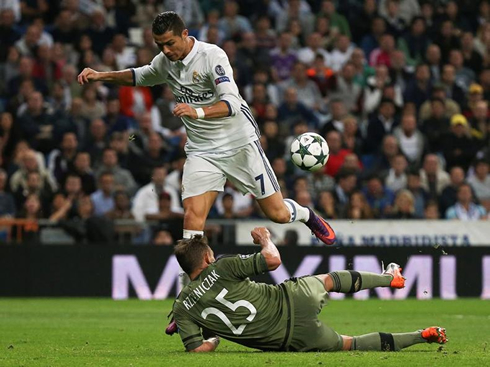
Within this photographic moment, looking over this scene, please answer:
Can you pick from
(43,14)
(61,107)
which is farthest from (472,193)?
(43,14)

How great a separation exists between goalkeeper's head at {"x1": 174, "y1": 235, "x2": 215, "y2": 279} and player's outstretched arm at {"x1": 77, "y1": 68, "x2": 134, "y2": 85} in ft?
8.54

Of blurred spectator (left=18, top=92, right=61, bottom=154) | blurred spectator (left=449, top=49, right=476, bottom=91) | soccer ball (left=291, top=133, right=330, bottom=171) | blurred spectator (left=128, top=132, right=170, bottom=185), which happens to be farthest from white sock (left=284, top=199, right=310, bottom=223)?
blurred spectator (left=449, top=49, right=476, bottom=91)

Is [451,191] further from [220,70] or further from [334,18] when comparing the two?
[220,70]

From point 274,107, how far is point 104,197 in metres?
3.67

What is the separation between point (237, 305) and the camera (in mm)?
8188

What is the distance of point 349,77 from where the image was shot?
20.9 metres

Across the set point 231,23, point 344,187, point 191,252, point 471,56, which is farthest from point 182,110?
point 471,56

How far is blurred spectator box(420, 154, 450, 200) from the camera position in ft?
61.4

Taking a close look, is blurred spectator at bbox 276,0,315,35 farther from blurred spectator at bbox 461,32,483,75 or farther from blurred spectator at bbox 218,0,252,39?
blurred spectator at bbox 461,32,483,75

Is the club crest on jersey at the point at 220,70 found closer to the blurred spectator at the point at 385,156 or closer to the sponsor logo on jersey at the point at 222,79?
the sponsor logo on jersey at the point at 222,79

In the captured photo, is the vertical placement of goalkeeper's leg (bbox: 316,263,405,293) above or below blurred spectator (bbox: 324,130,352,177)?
below

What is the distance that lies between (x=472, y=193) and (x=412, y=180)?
1.04 meters

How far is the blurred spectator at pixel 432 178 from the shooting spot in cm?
1870

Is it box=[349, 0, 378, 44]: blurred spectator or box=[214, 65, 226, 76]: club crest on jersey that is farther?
box=[349, 0, 378, 44]: blurred spectator
